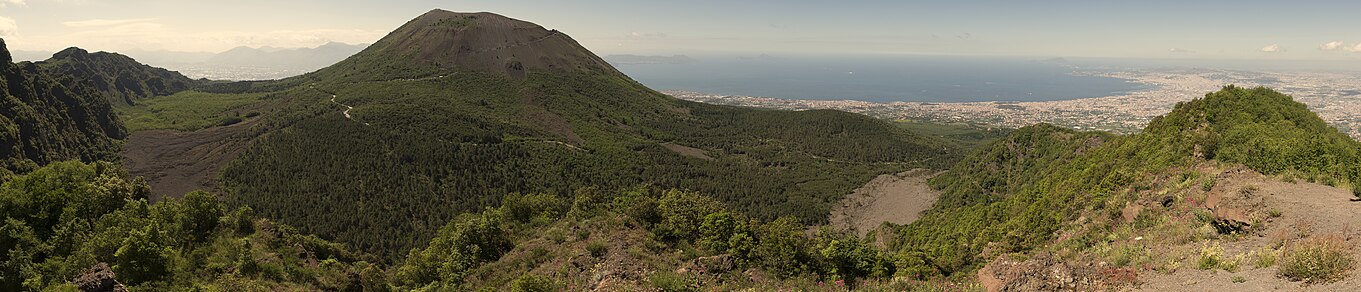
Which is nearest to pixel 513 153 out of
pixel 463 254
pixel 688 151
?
pixel 688 151

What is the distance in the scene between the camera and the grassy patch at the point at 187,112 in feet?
413

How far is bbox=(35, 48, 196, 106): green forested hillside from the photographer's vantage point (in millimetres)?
160250

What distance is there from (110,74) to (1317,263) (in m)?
273

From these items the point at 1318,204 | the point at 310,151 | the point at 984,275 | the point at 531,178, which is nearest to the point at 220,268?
the point at 984,275

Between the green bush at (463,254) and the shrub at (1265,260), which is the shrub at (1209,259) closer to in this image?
the shrub at (1265,260)

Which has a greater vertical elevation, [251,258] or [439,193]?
[251,258]

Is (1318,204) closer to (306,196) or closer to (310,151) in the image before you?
(306,196)

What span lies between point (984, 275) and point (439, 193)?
90.0 metres

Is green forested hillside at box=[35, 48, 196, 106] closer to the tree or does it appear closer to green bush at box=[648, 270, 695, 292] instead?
the tree

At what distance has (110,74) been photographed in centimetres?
17725

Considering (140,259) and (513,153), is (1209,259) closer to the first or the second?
(140,259)

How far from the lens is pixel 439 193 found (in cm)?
8938

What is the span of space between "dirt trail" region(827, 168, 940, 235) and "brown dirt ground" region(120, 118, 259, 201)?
107 m

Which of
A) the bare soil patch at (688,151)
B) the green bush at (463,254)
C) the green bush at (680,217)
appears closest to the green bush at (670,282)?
the green bush at (680,217)
